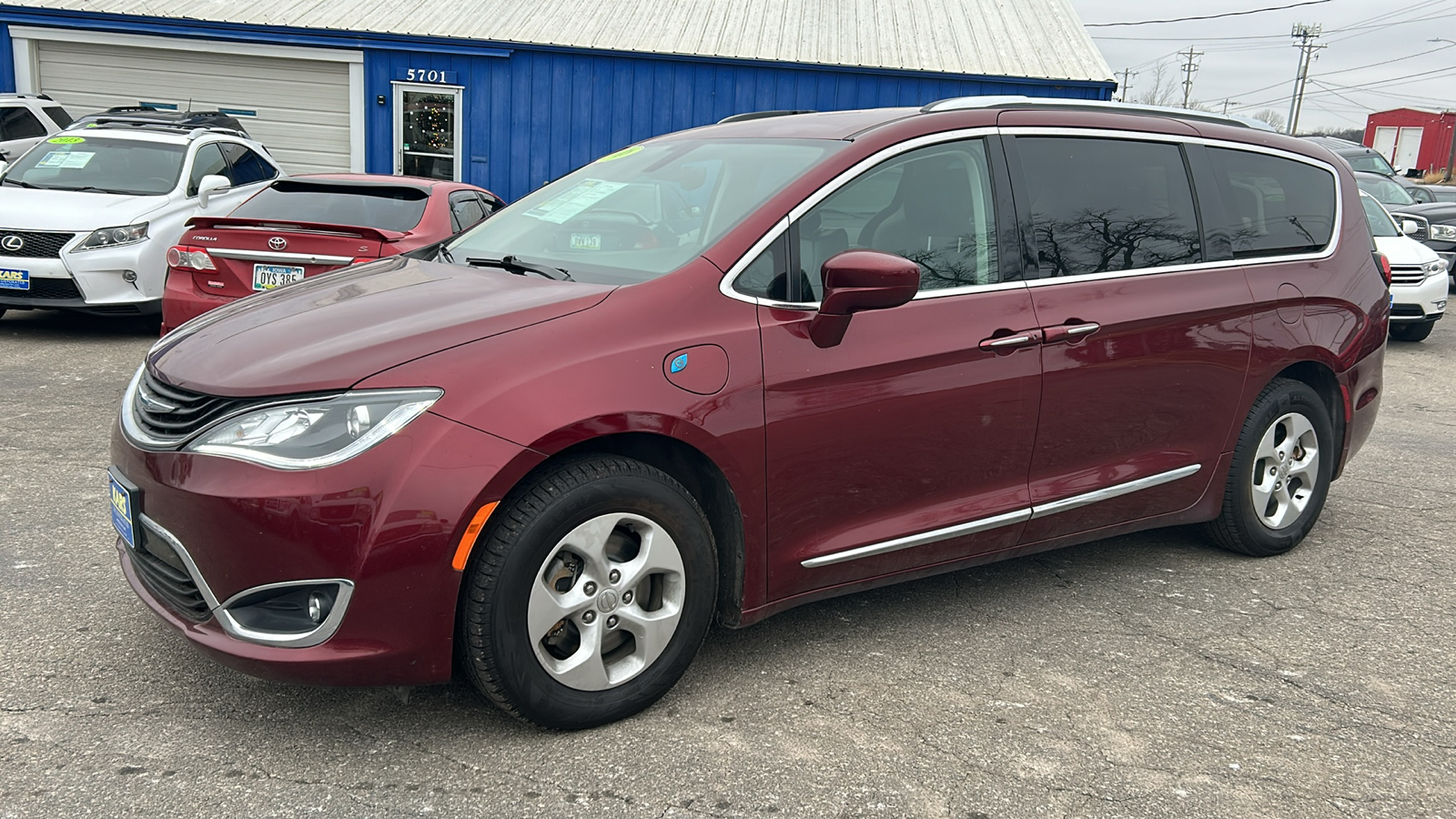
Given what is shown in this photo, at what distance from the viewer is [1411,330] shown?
41.0ft

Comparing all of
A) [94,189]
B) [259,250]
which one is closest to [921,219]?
[259,250]

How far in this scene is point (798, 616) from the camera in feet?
12.8

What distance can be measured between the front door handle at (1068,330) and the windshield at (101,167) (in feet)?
26.8

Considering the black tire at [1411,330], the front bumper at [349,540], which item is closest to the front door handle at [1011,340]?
the front bumper at [349,540]

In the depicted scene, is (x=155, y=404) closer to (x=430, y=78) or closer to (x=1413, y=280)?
(x=1413, y=280)

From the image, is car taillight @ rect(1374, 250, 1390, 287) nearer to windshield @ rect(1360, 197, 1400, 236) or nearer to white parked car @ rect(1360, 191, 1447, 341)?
white parked car @ rect(1360, 191, 1447, 341)

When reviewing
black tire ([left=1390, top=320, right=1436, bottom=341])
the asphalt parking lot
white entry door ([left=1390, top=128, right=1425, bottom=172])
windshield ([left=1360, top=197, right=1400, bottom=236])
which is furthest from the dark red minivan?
white entry door ([left=1390, top=128, right=1425, bottom=172])

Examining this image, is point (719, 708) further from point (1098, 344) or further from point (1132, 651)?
point (1098, 344)

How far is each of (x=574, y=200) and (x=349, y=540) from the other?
1711mm

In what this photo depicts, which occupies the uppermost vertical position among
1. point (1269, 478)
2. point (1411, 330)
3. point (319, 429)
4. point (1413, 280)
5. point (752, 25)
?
point (752, 25)

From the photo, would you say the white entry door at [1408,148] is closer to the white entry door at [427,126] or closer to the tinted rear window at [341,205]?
the white entry door at [427,126]

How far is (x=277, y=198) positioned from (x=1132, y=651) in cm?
601

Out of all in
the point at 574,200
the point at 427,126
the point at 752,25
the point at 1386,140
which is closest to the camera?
the point at 574,200

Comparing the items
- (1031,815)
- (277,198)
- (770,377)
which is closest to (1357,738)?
(1031,815)
